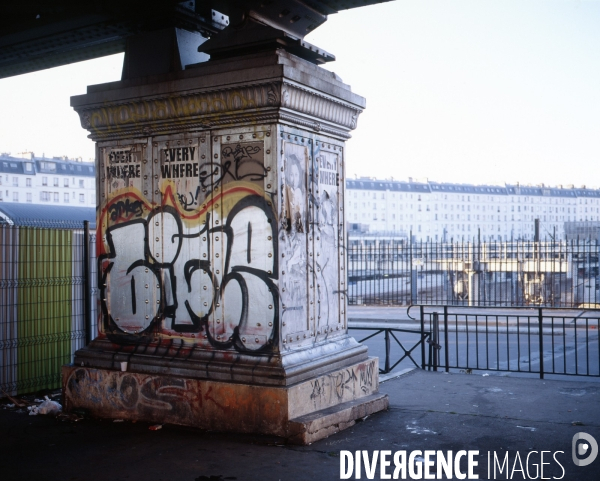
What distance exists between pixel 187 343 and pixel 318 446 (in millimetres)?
1831

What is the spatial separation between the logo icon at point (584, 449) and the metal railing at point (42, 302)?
6.49 m

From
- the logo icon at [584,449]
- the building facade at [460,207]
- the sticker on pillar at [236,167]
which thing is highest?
the building facade at [460,207]

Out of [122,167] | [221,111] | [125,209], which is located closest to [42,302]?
[125,209]

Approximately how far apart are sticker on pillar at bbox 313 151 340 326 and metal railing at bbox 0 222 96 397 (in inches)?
147

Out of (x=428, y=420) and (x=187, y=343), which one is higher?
(x=187, y=343)

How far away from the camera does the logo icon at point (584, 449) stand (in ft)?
16.9

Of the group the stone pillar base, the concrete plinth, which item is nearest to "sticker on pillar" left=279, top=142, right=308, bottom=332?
the concrete plinth

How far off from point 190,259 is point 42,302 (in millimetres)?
2953

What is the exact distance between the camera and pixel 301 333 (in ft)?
21.2

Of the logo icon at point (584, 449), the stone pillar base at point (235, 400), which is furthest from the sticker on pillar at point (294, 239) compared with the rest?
the logo icon at point (584, 449)

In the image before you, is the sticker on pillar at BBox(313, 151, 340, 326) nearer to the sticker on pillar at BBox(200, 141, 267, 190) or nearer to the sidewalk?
the sticker on pillar at BBox(200, 141, 267, 190)

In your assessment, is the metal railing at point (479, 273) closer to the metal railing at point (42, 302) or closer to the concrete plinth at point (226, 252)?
the metal railing at point (42, 302)

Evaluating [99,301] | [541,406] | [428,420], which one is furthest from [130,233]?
[541,406]

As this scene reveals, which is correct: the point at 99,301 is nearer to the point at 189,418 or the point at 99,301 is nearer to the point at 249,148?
the point at 189,418
